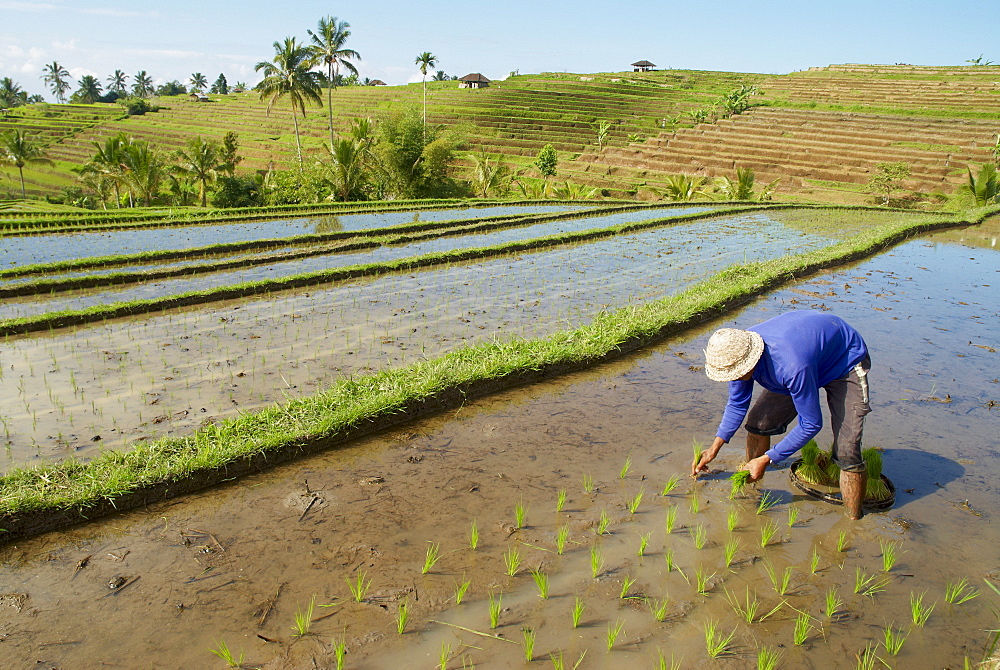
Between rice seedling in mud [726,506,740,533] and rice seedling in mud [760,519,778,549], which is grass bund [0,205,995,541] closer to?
rice seedling in mud [726,506,740,533]

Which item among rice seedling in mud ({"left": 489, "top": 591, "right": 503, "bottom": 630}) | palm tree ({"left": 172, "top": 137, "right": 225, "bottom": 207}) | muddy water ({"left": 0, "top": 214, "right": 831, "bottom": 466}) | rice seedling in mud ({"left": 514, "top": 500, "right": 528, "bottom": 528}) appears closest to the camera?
rice seedling in mud ({"left": 489, "top": 591, "right": 503, "bottom": 630})

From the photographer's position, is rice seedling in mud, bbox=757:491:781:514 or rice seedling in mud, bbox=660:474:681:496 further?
rice seedling in mud, bbox=660:474:681:496

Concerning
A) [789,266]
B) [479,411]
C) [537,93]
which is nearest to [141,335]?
[479,411]

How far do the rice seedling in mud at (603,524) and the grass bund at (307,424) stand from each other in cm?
160

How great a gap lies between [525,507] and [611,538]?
466 mm

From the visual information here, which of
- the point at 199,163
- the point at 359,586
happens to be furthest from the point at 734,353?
the point at 199,163

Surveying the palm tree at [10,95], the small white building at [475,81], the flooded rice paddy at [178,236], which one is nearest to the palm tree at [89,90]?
the palm tree at [10,95]

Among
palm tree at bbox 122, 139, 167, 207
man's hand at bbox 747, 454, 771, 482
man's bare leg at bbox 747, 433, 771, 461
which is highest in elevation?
palm tree at bbox 122, 139, 167, 207

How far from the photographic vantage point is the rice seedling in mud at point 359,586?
2.52m

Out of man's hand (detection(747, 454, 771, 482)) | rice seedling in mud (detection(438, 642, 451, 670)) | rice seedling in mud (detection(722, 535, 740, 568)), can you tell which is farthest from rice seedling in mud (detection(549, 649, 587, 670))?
man's hand (detection(747, 454, 771, 482))

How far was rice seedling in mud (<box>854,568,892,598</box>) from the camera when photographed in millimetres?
2658

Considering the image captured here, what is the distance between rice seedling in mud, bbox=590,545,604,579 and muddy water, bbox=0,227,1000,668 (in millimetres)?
26

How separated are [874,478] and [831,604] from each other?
104cm

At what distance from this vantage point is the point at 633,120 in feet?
135
